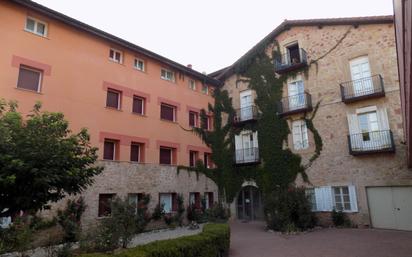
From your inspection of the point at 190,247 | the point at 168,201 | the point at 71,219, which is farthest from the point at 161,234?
the point at 190,247

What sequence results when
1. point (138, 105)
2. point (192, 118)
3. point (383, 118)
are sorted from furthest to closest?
point (192, 118) < point (138, 105) < point (383, 118)

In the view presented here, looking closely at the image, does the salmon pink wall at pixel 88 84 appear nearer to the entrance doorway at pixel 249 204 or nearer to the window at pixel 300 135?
the entrance doorway at pixel 249 204

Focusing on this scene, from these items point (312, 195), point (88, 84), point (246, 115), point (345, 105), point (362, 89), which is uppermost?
point (88, 84)

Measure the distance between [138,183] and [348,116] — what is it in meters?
12.6

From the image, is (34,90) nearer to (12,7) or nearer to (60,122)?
(12,7)

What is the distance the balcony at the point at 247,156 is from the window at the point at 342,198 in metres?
5.32

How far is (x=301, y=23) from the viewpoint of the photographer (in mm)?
19891

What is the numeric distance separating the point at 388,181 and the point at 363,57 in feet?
23.4

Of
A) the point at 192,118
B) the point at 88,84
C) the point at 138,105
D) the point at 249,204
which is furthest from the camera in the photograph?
the point at 192,118

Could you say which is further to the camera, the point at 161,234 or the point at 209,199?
the point at 209,199

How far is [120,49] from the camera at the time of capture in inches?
693

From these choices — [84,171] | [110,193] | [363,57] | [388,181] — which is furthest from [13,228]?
[363,57]

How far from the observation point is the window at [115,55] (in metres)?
17.2

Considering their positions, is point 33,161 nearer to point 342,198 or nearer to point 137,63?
point 137,63
